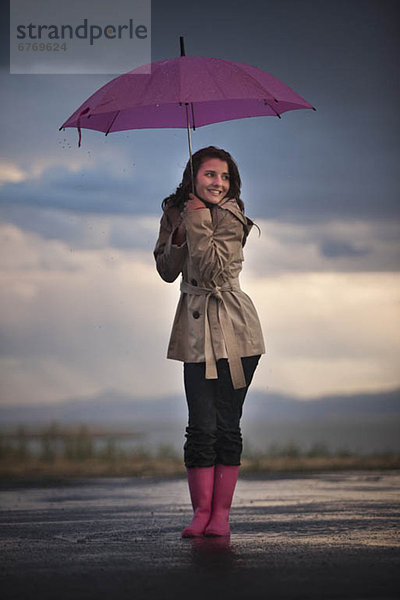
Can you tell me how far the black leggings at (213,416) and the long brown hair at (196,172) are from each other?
73cm

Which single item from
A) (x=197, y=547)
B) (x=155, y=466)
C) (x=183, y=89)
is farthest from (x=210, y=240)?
(x=155, y=466)

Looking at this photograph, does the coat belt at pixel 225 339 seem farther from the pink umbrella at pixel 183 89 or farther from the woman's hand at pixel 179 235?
the pink umbrella at pixel 183 89

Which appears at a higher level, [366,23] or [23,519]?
[366,23]

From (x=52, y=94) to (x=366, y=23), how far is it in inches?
105

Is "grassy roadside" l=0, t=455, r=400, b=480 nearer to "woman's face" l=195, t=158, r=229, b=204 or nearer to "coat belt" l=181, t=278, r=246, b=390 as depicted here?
"coat belt" l=181, t=278, r=246, b=390

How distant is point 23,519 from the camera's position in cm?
543

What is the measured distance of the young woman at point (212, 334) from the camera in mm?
4453

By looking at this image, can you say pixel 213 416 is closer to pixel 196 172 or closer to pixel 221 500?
pixel 221 500

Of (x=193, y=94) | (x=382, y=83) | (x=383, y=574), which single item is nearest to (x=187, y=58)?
(x=193, y=94)

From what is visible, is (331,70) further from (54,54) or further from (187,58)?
(187,58)

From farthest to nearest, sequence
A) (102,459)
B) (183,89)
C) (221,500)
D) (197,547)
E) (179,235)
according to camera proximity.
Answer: (102,459)
(179,235)
(221,500)
(183,89)
(197,547)

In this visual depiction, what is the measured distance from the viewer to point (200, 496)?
176 inches

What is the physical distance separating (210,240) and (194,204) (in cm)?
18

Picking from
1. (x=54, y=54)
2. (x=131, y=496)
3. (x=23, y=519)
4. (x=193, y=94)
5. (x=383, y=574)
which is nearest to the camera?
(x=383, y=574)
